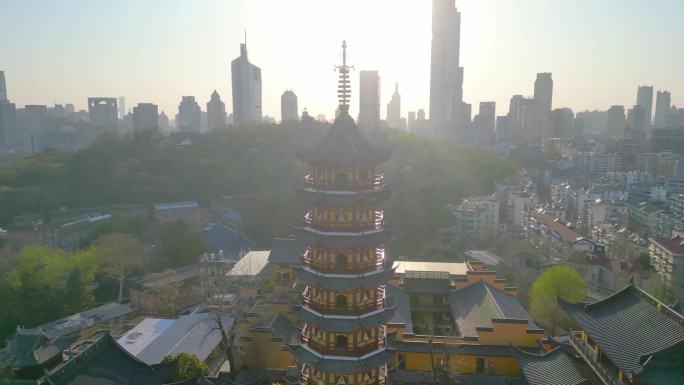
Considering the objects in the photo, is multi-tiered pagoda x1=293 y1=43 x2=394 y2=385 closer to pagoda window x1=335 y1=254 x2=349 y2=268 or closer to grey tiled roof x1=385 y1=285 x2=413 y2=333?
pagoda window x1=335 y1=254 x2=349 y2=268

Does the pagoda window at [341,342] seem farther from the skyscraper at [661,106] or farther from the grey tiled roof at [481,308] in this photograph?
the skyscraper at [661,106]

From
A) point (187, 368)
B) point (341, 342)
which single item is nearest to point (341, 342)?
point (341, 342)

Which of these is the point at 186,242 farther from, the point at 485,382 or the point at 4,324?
the point at 485,382

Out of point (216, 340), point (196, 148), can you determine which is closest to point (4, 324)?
point (216, 340)

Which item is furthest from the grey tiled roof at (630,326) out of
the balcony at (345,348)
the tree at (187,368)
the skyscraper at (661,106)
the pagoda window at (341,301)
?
the skyscraper at (661,106)

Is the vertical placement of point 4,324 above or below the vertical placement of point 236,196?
below

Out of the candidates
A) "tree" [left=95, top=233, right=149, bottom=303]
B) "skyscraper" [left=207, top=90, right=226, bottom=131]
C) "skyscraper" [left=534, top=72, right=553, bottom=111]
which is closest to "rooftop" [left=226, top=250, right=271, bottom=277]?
"tree" [left=95, top=233, right=149, bottom=303]
